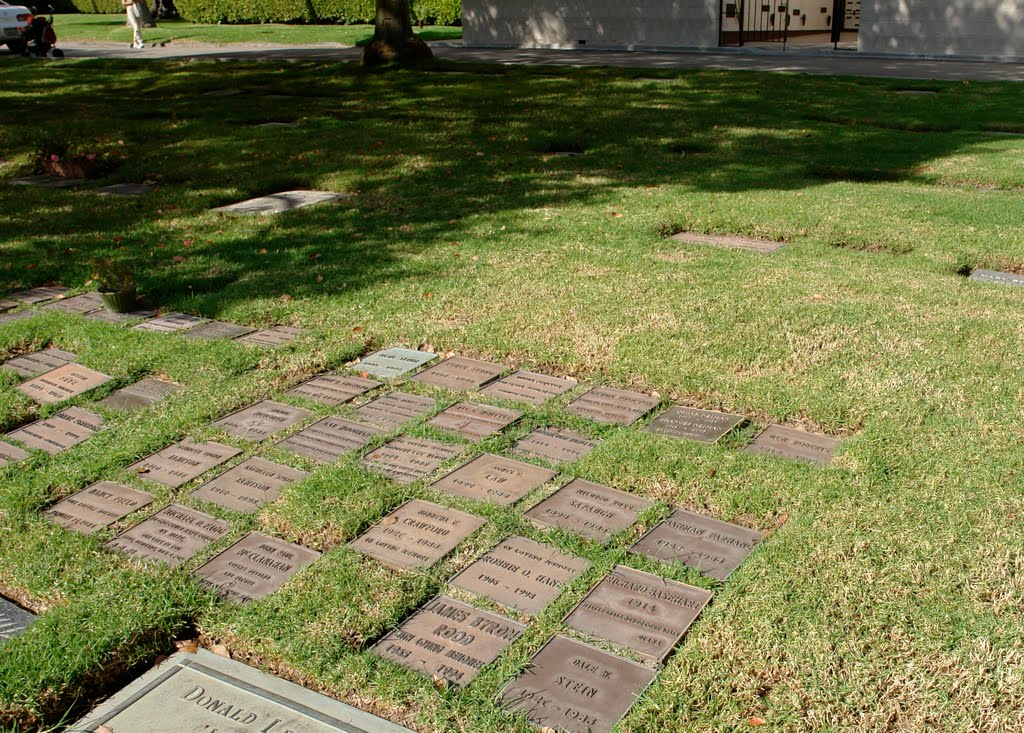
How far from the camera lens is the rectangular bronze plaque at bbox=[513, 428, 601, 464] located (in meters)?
3.98

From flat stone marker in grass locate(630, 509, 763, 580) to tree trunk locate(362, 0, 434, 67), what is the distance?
1604 cm

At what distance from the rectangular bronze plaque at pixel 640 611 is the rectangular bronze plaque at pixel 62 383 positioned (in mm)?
3040

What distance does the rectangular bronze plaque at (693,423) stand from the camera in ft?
13.4

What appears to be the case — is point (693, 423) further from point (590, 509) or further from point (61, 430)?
point (61, 430)

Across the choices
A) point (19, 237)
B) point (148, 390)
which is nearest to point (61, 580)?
point (148, 390)

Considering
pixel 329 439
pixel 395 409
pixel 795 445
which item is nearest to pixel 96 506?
pixel 329 439

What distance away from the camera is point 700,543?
3.32m

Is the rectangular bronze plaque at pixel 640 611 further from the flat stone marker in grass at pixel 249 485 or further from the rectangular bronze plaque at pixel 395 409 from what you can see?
the rectangular bronze plaque at pixel 395 409

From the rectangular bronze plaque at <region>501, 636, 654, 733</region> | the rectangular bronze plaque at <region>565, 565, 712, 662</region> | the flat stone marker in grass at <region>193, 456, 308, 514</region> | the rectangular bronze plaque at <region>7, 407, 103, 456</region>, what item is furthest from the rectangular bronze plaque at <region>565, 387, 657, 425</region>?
the rectangular bronze plaque at <region>7, 407, 103, 456</region>

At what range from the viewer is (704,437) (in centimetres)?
405

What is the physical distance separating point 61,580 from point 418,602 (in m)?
1.23

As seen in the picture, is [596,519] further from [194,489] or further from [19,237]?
[19,237]

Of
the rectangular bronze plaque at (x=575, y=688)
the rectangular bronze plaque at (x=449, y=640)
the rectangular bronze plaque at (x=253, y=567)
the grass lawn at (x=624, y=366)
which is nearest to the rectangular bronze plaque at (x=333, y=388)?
the grass lawn at (x=624, y=366)

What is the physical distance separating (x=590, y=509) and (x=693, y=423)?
87cm
